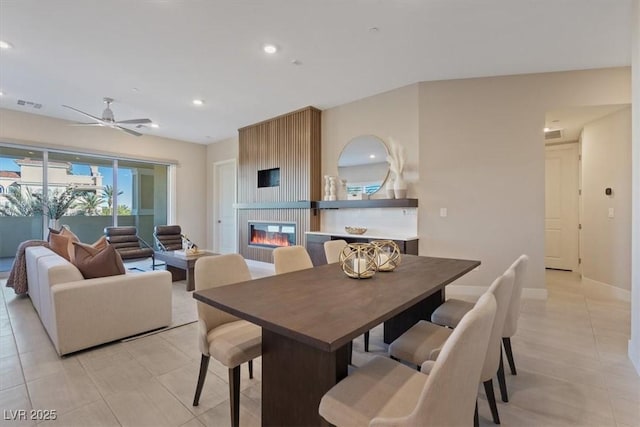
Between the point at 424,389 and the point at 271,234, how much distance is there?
17.3 ft

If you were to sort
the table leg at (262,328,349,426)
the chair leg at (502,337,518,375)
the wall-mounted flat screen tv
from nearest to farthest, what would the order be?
the table leg at (262,328,349,426)
the chair leg at (502,337,518,375)
the wall-mounted flat screen tv

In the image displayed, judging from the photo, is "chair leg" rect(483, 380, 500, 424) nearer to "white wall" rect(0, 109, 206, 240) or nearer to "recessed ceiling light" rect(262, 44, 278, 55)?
"recessed ceiling light" rect(262, 44, 278, 55)

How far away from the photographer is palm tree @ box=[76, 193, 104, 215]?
6078mm

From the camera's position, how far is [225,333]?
1675 mm

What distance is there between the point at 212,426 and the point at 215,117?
529 centimetres

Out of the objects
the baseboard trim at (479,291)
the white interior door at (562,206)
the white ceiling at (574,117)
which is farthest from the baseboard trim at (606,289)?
the white ceiling at (574,117)

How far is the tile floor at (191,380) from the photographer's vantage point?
1.65 metres

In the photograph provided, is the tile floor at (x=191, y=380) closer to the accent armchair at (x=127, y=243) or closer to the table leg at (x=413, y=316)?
the table leg at (x=413, y=316)

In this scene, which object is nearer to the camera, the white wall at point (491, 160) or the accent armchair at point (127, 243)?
the white wall at point (491, 160)

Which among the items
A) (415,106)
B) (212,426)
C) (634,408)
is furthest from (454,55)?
(212,426)

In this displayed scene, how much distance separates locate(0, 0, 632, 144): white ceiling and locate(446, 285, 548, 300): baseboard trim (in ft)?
9.08

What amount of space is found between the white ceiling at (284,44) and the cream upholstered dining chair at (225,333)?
2.24 m

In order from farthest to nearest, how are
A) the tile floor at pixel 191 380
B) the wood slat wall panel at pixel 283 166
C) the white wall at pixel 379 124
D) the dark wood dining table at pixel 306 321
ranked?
the wood slat wall panel at pixel 283 166 < the white wall at pixel 379 124 < the tile floor at pixel 191 380 < the dark wood dining table at pixel 306 321

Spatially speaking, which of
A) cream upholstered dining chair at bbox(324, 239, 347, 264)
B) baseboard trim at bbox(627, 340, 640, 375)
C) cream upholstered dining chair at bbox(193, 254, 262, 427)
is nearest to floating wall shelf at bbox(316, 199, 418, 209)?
cream upholstered dining chair at bbox(324, 239, 347, 264)
